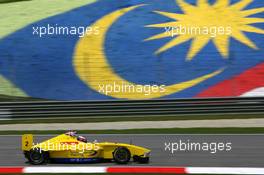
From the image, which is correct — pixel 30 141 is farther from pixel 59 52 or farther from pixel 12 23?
pixel 12 23

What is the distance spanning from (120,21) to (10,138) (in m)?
10.1

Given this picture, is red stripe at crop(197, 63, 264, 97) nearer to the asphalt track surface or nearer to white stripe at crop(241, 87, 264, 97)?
white stripe at crop(241, 87, 264, 97)

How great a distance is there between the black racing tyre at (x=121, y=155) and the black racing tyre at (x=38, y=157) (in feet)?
4.44

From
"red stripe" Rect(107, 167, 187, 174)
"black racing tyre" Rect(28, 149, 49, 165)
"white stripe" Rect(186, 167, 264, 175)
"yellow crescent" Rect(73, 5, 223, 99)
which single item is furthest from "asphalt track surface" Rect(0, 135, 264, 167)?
"yellow crescent" Rect(73, 5, 223, 99)

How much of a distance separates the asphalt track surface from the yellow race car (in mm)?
178

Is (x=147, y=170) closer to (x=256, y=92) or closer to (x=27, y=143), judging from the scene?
(x=27, y=143)

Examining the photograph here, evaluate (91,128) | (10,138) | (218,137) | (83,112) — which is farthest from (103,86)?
(218,137)

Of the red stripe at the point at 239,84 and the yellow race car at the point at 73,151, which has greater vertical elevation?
the red stripe at the point at 239,84

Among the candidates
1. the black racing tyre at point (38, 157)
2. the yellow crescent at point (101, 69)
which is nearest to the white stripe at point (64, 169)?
the black racing tyre at point (38, 157)

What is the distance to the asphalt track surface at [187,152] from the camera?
9523mm

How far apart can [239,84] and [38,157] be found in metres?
12.2

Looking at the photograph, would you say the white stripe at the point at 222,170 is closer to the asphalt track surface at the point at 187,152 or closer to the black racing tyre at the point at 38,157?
the asphalt track surface at the point at 187,152

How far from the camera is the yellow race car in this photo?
9508 mm

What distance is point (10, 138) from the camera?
14.1m
